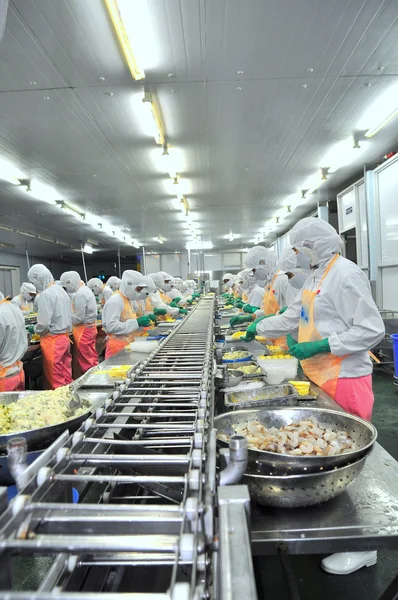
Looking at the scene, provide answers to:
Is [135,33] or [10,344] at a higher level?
[135,33]

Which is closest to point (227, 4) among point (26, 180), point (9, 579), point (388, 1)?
point (388, 1)

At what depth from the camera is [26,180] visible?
292 inches

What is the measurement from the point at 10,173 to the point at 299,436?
7300 millimetres

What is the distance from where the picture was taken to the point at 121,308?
610 centimetres

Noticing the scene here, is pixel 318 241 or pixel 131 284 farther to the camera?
pixel 131 284

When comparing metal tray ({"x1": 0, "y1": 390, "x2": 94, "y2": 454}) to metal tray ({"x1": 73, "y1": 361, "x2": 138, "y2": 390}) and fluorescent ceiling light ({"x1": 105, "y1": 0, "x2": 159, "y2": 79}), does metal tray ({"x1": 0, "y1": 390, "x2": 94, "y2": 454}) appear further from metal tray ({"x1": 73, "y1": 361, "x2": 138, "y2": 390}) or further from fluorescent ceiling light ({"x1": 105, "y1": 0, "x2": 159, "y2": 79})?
fluorescent ceiling light ({"x1": 105, "y1": 0, "x2": 159, "y2": 79})

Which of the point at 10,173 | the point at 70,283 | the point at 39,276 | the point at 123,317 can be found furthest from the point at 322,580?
the point at 10,173

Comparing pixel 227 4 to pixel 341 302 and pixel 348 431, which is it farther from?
pixel 348 431

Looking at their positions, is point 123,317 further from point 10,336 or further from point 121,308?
point 10,336

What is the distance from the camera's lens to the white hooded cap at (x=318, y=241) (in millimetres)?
2840

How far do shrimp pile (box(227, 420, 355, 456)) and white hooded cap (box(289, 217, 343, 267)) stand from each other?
1.63 m

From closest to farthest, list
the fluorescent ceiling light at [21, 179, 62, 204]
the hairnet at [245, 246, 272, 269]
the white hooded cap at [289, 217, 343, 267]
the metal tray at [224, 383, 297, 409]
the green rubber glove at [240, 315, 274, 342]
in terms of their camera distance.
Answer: the metal tray at [224, 383, 297, 409], the white hooded cap at [289, 217, 343, 267], the green rubber glove at [240, 315, 274, 342], the hairnet at [245, 246, 272, 269], the fluorescent ceiling light at [21, 179, 62, 204]

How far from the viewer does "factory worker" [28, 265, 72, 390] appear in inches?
234

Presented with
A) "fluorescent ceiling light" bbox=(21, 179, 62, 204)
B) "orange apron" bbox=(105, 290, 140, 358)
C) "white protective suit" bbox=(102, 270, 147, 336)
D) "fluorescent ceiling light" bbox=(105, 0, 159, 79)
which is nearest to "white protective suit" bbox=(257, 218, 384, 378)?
"fluorescent ceiling light" bbox=(105, 0, 159, 79)
